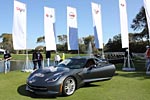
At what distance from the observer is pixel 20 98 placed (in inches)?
339

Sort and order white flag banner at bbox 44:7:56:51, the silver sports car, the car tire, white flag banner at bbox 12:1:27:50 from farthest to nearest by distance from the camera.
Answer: white flag banner at bbox 44:7:56:51
white flag banner at bbox 12:1:27:50
the car tire
the silver sports car

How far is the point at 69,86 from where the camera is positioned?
925 cm

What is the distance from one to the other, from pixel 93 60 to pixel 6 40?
4099 inches

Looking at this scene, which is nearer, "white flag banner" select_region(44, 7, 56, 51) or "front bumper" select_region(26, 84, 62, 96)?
"front bumper" select_region(26, 84, 62, 96)

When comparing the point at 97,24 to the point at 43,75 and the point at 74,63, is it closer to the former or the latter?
the point at 74,63

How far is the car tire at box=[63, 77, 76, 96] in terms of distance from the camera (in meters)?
9.04

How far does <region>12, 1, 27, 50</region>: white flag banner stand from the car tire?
314 inches

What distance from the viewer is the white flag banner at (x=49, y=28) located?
1856cm

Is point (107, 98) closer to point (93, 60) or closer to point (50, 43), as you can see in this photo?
point (93, 60)

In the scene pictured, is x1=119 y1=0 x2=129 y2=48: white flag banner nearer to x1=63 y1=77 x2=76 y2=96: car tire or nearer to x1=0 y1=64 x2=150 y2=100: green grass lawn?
x1=0 y1=64 x2=150 y2=100: green grass lawn

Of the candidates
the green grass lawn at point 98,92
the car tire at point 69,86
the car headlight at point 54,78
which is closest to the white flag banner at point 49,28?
the green grass lawn at point 98,92

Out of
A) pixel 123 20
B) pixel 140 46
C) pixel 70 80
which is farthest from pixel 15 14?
pixel 140 46

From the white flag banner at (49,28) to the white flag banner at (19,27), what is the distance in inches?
80.9

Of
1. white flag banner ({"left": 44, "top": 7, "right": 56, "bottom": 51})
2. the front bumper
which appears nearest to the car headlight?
the front bumper
